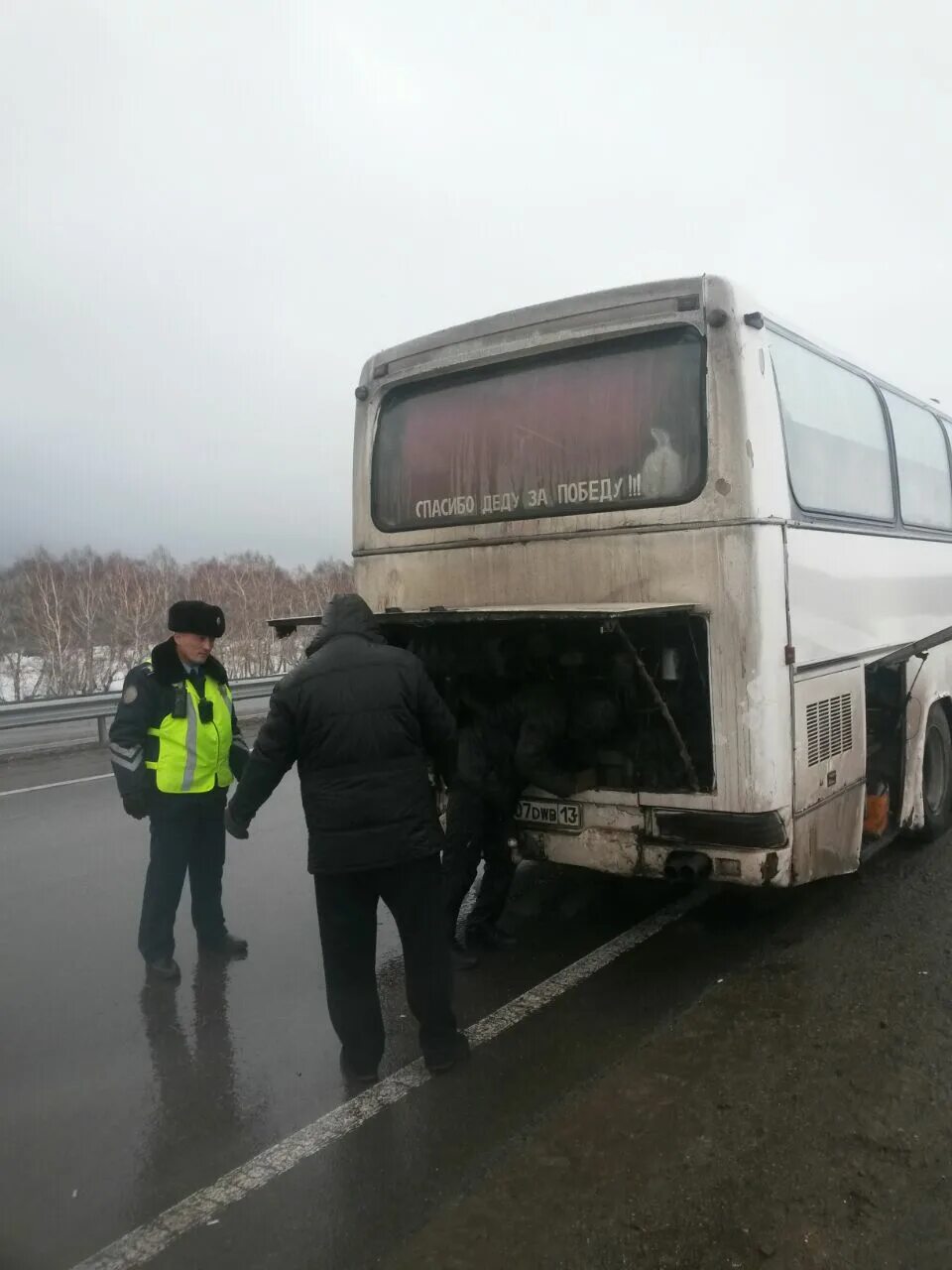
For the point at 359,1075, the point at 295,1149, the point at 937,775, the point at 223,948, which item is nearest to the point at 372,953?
the point at 359,1075

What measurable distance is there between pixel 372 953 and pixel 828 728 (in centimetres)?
271

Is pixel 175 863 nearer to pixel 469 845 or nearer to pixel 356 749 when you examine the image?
pixel 469 845

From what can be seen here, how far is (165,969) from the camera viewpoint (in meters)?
5.29

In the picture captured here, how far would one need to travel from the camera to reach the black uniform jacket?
5.15m

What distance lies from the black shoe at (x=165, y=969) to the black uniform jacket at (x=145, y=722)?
803mm

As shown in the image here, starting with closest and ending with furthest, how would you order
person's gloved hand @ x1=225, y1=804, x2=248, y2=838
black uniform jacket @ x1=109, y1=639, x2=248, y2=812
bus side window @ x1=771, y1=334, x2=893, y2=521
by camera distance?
1. person's gloved hand @ x1=225, y1=804, x2=248, y2=838
2. black uniform jacket @ x1=109, y1=639, x2=248, y2=812
3. bus side window @ x1=771, y1=334, x2=893, y2=521

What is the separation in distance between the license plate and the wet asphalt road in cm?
68

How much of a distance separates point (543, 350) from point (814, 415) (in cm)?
152

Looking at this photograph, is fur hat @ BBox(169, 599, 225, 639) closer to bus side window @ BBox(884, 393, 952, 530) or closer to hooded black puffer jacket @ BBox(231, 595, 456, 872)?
hooded black puffer jacket @ BBox(231, 595, 456, 872)

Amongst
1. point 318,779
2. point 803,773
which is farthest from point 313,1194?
point 803,773

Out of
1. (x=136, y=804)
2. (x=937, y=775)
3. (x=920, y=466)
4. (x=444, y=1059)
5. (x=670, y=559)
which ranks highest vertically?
(x=920, y=466)

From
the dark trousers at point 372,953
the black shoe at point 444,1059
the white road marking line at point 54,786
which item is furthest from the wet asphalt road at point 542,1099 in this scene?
the white road marking line at point 54,786

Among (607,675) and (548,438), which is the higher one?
(548,438)

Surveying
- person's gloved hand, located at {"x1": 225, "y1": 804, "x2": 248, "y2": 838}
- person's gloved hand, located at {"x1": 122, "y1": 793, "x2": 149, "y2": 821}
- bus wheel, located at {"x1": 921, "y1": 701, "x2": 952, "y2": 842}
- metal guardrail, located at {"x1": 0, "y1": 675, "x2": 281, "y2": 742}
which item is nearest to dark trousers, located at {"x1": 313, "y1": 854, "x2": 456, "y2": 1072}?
person's gloved hand, located at {"x1": 225, "y1": 804, "x2": 248, "y2": 838}
